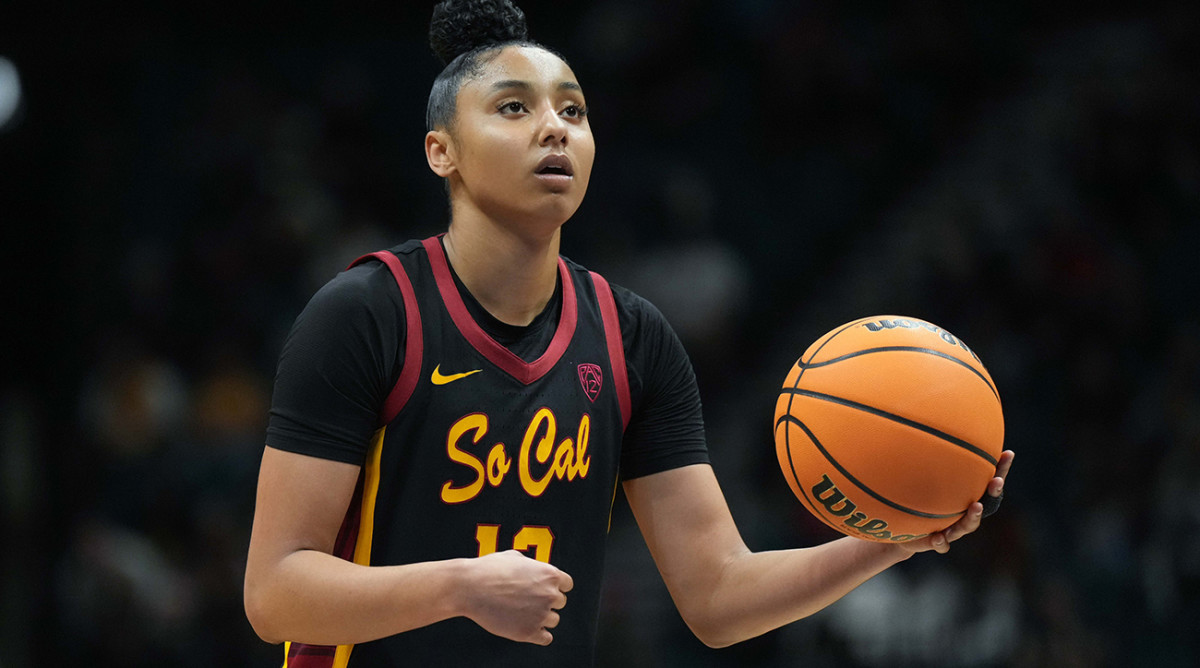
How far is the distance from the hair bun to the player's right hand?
121cm

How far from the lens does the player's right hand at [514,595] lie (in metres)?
1.98

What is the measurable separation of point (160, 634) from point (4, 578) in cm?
156

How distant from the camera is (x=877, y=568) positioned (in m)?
2.50

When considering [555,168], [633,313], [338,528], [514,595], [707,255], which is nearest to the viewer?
[514,595]

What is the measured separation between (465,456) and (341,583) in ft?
1.25

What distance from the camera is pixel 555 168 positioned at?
2.51 meters

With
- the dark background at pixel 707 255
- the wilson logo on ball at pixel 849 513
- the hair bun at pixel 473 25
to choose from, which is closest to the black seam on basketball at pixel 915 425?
the wilson logo on ball at pixel 849 513

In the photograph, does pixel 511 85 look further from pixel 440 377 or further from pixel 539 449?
pixel 539 449

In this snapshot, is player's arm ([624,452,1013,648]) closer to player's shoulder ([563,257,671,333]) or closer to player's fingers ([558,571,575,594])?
player's shoulder ([563,257,671,333])

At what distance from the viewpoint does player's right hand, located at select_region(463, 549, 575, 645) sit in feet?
6.50

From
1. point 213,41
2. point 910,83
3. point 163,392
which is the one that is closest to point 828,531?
point 910,83

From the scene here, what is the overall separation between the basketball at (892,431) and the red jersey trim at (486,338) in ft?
1.65

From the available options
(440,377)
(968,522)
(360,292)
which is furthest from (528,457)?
(968,522)

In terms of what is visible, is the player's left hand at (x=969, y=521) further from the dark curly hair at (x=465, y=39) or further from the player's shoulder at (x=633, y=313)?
the dark curly hair at (x=465, y=39)
